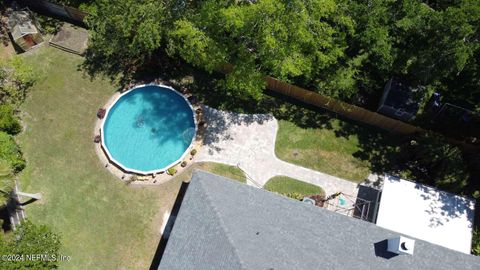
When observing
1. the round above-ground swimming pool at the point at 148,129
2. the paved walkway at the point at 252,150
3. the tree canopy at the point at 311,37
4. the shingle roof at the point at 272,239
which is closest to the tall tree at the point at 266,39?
the tree canopy at the point at 311,37

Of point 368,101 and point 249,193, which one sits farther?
point 368,101

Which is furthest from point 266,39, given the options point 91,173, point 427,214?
point 91,173

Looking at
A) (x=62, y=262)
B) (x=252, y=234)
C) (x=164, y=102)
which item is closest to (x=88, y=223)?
(x=62, y=262)

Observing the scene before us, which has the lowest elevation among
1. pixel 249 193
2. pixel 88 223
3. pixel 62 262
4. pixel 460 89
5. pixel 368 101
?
pixel 62 262

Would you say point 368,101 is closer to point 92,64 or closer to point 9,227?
point 92,64

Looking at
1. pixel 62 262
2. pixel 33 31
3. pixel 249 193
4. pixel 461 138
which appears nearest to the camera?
pixel 249 193

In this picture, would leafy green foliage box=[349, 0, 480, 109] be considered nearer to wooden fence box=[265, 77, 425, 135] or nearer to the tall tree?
the tall tree

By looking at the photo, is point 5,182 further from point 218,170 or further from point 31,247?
point 218,170
